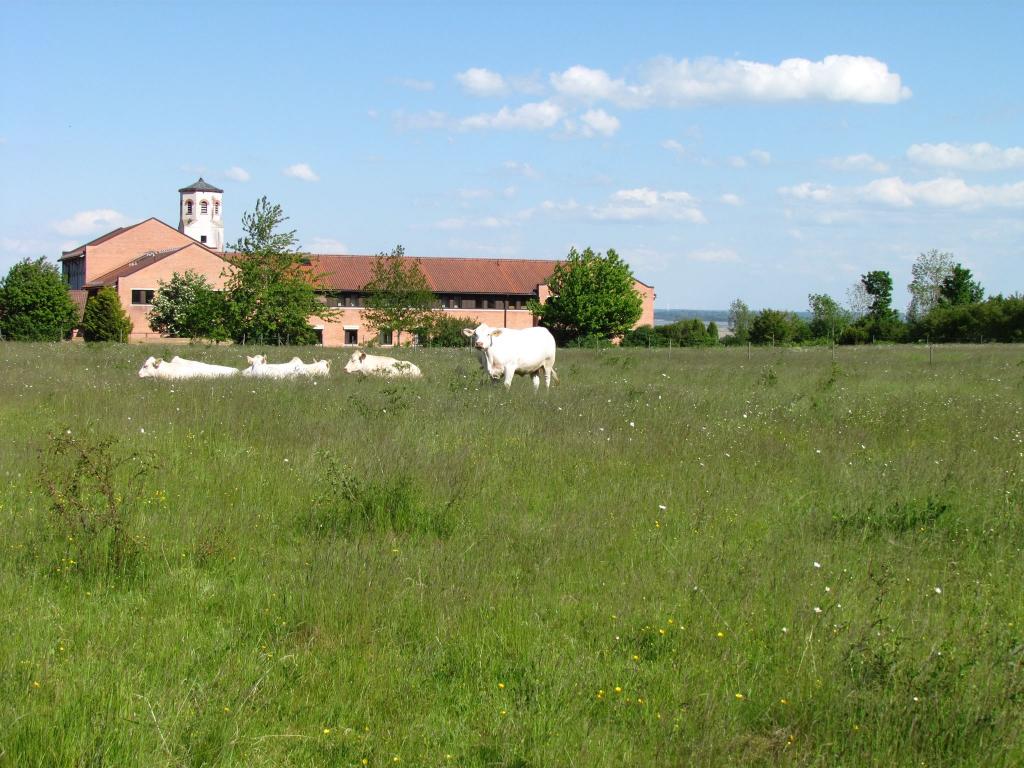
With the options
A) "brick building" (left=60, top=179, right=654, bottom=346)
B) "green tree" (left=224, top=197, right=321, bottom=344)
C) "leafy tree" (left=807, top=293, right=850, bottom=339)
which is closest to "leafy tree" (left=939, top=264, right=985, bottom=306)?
"leafy tree" (left=807, top=293, right=850, bottom=339)

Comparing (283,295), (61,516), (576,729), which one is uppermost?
(283,295)

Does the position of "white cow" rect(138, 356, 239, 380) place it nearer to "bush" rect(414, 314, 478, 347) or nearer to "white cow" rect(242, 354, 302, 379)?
"white cow" rect(242, 354, 302, 379)

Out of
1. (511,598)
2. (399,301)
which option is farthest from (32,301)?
(511,598)

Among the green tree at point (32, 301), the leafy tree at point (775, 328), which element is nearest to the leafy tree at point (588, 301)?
the leafy tree at point (775, 328)

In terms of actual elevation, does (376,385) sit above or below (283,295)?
below

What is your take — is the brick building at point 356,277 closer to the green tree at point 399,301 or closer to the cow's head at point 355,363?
the green tree at point 399,301

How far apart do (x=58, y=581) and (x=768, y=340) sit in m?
79.2

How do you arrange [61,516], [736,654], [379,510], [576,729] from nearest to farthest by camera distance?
[576,729] < [736,654] < [61,516] < [379,510]

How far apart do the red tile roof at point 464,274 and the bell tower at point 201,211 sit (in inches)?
1454

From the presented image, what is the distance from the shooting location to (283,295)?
168 ft

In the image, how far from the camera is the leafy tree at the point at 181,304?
71.4 m

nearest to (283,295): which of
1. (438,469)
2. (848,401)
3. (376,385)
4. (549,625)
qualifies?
(376,385)

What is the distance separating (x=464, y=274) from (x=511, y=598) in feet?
326

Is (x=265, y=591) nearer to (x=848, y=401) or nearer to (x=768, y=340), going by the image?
(x=848, y=401)
